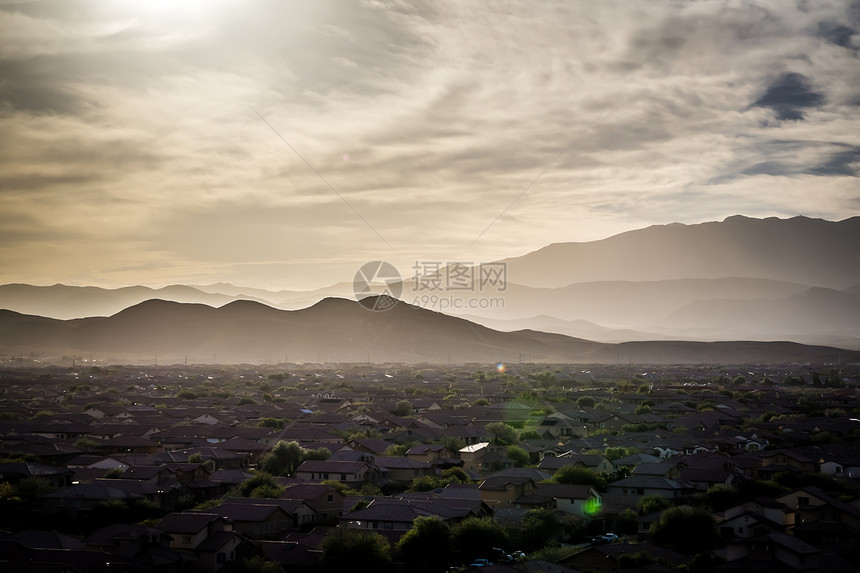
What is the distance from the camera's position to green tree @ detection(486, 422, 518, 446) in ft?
169

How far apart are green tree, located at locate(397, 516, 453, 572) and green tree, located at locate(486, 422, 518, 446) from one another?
23.3 metres

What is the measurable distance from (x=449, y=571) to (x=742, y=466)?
20991 millimetres

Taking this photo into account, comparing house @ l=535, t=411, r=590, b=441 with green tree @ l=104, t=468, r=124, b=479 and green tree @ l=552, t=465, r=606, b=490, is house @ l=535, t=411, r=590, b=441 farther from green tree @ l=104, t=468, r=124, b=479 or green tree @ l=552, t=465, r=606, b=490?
green tree @ l=104, t=468, r=124, b=479

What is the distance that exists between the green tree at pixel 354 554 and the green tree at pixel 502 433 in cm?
2530

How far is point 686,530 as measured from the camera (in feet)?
94.8

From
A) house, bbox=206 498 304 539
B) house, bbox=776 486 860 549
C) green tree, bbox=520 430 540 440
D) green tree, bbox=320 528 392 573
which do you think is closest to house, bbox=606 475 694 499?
house, bbox=776 486 860 549

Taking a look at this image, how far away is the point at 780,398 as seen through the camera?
82312 mm

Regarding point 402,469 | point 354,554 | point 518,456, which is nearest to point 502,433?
point 518,456

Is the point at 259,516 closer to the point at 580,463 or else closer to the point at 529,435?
the point at 580,463

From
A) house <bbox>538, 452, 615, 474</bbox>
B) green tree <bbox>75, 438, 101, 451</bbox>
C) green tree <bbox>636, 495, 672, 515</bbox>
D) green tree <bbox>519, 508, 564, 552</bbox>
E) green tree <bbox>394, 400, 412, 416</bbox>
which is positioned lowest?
green tree <bbox>519, 508, 564, 552</bbox>

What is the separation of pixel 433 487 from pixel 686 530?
41.1 ft

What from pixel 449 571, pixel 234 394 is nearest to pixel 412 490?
pixel 449 571

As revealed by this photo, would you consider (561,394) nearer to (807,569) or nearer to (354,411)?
(354,411)

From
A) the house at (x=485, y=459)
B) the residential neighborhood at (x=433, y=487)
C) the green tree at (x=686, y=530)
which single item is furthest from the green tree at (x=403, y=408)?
the green tree at (x=686, y=530)
